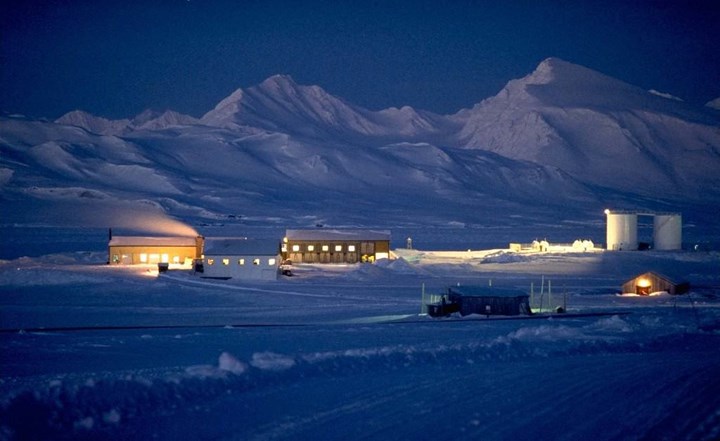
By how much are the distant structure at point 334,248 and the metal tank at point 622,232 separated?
1839 cm

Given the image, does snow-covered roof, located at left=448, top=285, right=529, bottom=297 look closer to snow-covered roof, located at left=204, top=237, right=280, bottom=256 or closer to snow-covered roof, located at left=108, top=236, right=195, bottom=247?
snow-covered roof, located at left=204, top=237, right=280, bottom=256

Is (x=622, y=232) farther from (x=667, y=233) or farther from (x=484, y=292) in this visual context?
(x=484, y=292)

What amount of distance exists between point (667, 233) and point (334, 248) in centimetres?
2508

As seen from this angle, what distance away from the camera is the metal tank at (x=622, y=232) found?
184 ft

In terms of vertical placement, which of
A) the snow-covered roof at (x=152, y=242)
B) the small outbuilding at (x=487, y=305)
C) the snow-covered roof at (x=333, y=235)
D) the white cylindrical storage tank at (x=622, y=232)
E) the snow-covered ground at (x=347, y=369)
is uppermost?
the white cylindrical storage tank at (x=622, y=232)

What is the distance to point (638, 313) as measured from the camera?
24.7 metres

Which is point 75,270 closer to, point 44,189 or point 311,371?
point 311,371

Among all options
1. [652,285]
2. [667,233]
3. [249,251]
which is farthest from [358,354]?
[667,233]

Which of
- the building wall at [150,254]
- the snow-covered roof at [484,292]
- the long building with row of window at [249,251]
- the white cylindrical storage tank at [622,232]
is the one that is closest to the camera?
the snow-covered roof at [484,292]

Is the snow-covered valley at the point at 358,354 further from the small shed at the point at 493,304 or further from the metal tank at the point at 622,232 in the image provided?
the metal tank at the point at 622,232

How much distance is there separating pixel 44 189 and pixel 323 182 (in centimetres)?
6187

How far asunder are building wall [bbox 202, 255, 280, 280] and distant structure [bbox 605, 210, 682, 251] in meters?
28.9

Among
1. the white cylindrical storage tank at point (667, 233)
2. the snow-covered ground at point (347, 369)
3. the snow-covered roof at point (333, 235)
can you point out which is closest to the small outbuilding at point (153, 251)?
the snow-covered roof at point (333, 235)

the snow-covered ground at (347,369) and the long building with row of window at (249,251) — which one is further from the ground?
the long building with row of window at (249,251)
